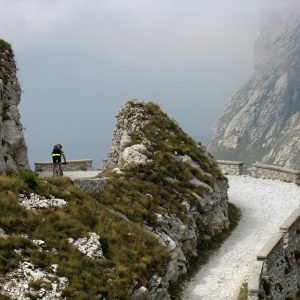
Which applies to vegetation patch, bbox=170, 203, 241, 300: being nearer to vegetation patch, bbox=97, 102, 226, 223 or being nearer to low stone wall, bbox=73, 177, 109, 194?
vegetation patch, bbox=97, 102, 226, 223

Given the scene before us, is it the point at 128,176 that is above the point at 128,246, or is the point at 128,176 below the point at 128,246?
above

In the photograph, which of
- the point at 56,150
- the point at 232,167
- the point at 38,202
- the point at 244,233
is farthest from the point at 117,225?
the point at 232,167

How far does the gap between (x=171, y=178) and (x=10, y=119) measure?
42.0 feet

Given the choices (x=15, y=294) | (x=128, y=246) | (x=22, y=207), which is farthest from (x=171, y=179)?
(x=15, y=294)

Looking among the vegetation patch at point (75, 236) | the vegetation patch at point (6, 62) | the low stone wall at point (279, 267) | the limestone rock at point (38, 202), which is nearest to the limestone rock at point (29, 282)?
the vegetation patch at point (75, 236)

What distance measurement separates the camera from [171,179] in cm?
3250

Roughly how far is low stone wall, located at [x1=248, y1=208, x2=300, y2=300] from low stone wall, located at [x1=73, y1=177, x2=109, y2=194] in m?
9.69

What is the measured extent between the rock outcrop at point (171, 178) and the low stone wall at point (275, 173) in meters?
12.6

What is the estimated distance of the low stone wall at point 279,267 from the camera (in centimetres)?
2345

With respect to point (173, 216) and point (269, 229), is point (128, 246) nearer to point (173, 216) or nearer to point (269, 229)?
point (173, 216)

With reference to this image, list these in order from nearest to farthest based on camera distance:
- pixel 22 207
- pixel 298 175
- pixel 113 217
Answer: pixel 22 207 < pixel 113 217 < pixel 298 175

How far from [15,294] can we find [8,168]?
17.4m

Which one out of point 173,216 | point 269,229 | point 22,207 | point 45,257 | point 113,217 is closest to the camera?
point 45,257

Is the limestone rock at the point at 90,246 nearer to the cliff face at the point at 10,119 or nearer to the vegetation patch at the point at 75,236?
the vegetation patch at the point at 75,236
